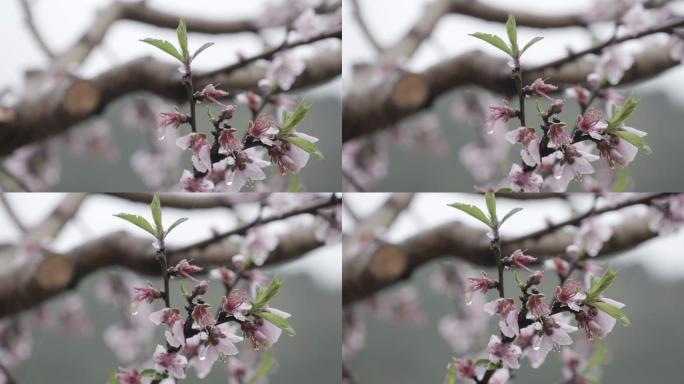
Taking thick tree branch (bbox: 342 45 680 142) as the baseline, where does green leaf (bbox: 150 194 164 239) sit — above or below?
below

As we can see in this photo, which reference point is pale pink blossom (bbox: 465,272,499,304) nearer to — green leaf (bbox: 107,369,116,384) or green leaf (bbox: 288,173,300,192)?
green leaf (bbox: 288,173,300,192)

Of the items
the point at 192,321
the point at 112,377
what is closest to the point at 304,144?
the point at 192,321

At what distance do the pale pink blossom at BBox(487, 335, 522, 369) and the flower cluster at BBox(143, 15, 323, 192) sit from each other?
23.4 inches

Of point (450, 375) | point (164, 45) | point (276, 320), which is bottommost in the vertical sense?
point (450, 375)

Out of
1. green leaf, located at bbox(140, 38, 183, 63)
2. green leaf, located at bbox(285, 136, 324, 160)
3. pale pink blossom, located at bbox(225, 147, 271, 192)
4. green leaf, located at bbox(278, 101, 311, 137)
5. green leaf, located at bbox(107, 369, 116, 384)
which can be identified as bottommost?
green leaf, located at bbox(107, 369, 116, 384)

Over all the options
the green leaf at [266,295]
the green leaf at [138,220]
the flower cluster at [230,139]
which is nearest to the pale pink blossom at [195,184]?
the flower cluster at [230,139]

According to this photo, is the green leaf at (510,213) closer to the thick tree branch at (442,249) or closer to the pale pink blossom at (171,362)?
the thick tree branch at (442,249)

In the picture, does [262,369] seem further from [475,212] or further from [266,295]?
[475,212]

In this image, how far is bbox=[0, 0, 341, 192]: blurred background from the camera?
6.23ft

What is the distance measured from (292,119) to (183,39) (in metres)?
0.31

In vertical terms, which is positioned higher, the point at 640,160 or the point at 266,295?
the point at 640,160

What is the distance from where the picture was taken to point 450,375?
191cm

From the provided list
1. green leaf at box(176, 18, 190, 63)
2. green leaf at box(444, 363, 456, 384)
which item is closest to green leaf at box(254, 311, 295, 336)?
green leaf at box(444, 363, 456, 384)

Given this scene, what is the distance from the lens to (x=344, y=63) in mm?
1947
